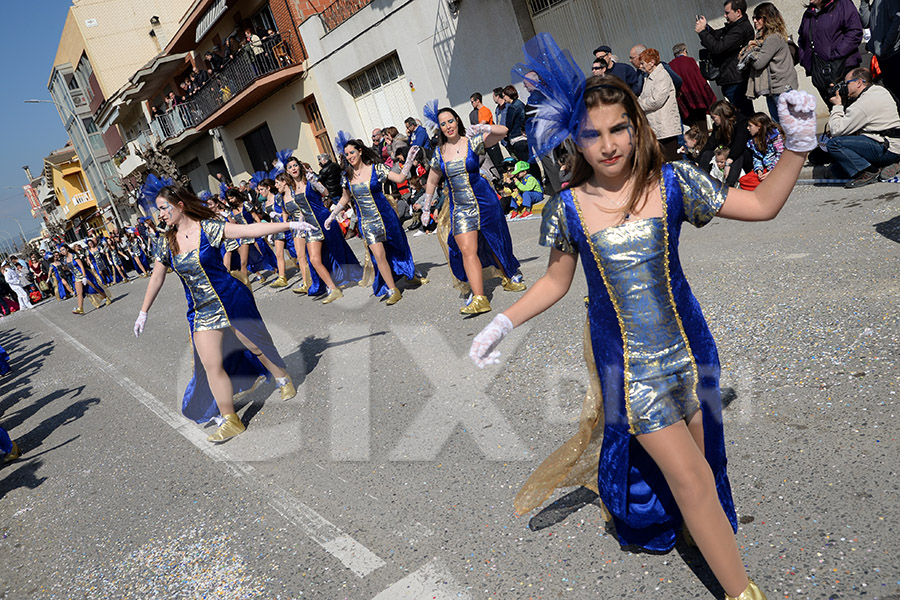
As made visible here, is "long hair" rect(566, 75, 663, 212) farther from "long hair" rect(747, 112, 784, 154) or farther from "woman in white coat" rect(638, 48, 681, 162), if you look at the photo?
"woman in white coat" rect(638, 48, 681, 162)

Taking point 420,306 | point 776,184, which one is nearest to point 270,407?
point 420,306

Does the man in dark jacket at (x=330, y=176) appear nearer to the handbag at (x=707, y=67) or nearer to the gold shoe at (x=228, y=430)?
the gold shoe at (x=228, y=430)

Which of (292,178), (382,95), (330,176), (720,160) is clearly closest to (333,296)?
(330,176)

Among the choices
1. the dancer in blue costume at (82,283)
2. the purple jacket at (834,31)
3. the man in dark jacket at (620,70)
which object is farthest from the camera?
the dancer in blue costume at (82,283)

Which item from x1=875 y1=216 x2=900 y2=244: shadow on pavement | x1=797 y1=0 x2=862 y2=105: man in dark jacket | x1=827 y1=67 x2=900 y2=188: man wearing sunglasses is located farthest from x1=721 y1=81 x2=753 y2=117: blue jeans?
x1=875 y1=216 x2=900 y2=244: shadow on pavement

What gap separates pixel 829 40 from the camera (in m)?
7.58

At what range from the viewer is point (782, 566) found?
2.49 m

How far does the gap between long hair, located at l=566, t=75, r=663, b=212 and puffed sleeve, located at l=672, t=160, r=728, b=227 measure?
0.31 ft

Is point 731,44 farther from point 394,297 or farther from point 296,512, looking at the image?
point 296,512

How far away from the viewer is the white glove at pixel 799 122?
87.7 inches

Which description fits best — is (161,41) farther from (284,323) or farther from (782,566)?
(782,566)

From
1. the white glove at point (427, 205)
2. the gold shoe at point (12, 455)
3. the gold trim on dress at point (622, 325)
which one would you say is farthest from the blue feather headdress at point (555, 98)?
the gold shoe at point (12, 455)

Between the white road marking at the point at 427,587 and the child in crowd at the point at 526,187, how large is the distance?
8.45 metres

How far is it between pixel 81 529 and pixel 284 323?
4504mm
